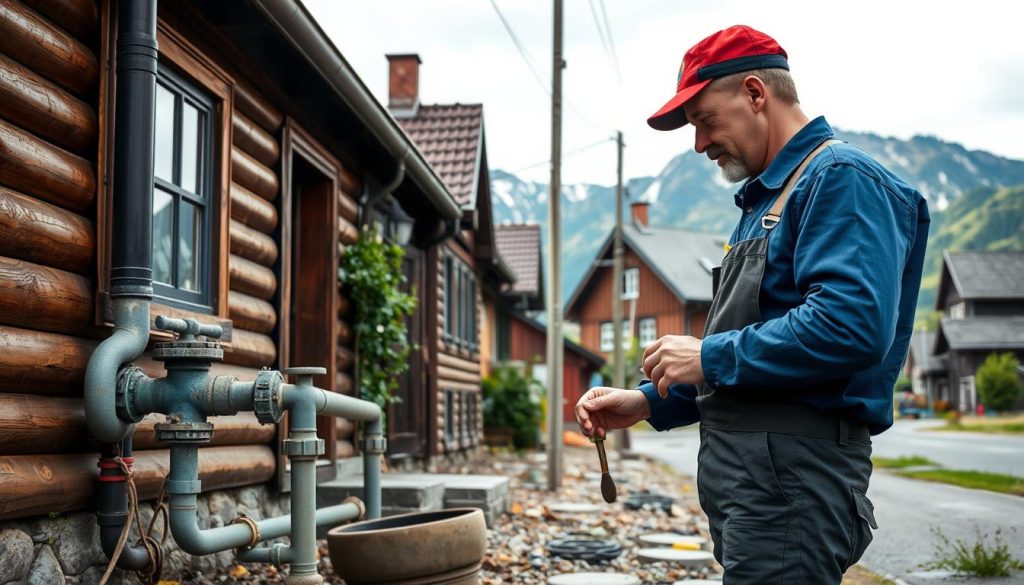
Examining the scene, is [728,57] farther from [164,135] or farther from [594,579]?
[594,579]

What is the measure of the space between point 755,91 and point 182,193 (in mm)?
3921

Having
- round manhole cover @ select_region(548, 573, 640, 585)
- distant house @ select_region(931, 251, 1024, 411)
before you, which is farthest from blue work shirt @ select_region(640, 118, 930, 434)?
distant house @ select_region(931, 251, 1024, 411)

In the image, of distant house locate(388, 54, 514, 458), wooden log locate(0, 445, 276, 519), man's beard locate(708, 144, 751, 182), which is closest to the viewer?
man's beard locate(708, 144, 751, 182)

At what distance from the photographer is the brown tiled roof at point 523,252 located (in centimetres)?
2586

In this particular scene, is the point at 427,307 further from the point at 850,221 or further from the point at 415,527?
the point at 850,221

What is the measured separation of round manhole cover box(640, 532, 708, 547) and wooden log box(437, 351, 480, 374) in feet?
21.2

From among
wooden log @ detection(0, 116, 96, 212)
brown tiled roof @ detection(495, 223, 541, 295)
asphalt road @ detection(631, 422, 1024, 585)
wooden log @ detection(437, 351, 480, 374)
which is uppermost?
brown tiled roof @ detection(495, 223, 541, 295)

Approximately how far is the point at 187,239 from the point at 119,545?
1.92m

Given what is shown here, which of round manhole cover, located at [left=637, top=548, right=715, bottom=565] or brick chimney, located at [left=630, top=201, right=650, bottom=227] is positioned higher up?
brick chimney, located at [left=630, top=201, right=650, bottom=227]

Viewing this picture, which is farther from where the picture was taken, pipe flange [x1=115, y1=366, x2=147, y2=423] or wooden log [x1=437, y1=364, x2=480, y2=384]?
wooden log [x1=437, y1=364, x2=480, y2=384]

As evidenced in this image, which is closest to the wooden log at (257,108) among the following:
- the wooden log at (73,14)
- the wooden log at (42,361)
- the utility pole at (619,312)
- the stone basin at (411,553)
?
the wooden log at (73,14)

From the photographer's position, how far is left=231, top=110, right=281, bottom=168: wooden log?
6.36m

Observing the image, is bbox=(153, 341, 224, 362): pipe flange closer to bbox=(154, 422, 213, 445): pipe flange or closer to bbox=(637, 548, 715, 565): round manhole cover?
bbox=(154, 422, 213, 445): pipe flange

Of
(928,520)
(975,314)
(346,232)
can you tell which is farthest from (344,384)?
(975,314)
